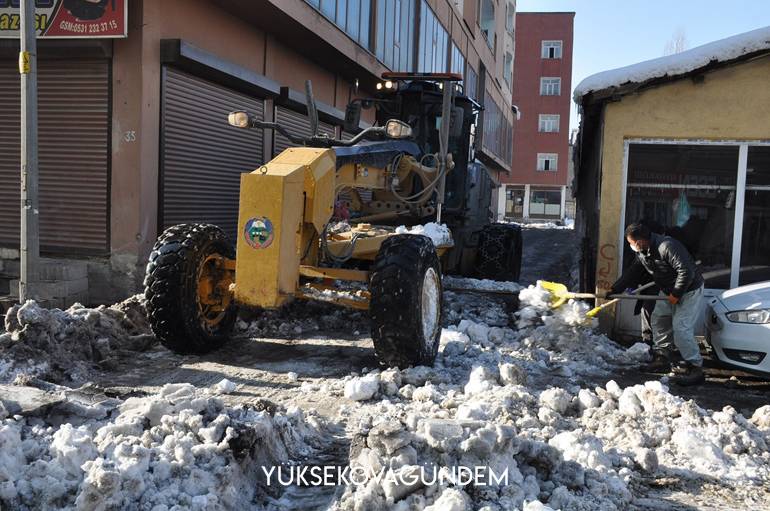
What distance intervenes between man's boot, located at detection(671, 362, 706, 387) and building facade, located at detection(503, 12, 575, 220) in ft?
157

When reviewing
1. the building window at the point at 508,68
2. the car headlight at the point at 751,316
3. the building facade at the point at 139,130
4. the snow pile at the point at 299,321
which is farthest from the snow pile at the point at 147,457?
the building window at the point at 508,68

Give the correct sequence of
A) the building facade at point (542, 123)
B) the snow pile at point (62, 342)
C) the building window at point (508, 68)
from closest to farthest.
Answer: the snow pile at point (62, 342) < the building window at point (508, 68) < the building facade at point (542, 123)

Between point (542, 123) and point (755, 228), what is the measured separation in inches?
1907

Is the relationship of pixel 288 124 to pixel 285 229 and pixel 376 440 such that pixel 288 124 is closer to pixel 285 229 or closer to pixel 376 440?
pixel 285 229

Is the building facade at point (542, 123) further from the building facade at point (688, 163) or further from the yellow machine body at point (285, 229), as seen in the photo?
the yellow machine body at point (285, 229)

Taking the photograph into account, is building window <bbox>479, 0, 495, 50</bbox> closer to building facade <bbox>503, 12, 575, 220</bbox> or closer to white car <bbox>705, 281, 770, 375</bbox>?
building facade <bbox>503, 12, 575, 220</bbox>

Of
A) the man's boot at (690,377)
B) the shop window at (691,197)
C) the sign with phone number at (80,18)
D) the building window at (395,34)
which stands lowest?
the man's boot at (690,377)

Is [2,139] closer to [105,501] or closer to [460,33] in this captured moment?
[105,501]

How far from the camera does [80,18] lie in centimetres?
964

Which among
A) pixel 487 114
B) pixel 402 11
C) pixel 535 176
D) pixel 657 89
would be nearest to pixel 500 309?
pixel 657 89

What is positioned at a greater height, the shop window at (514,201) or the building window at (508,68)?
the building window at (508,68)

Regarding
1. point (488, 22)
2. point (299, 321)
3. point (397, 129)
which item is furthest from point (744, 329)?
point (488, 22)

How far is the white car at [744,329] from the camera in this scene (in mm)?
6789

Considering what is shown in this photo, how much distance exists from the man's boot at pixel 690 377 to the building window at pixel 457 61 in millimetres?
21964
